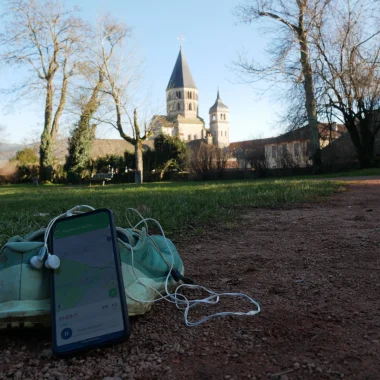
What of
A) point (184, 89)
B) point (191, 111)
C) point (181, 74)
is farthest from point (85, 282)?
point (191, 111)

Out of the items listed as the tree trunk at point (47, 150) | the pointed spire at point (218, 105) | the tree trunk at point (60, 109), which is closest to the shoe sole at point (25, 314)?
the tree trunk at point (60, 109)

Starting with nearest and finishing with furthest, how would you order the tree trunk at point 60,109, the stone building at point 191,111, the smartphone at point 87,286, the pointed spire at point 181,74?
the smartphone at point 87,286, the tree trunk at point 60,109, the pointed spire at point 181,74, the stone building at point 191,111

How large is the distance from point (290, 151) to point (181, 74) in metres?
81.7

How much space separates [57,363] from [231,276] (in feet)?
3.68

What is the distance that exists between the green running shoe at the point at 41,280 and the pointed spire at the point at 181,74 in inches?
3669

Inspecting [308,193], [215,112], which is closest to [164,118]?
[308,193]

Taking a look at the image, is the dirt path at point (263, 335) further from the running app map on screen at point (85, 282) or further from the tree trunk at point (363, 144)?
the tree trunk at point (363, 144)

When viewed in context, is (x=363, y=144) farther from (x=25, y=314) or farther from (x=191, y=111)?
(x=191, y=111)

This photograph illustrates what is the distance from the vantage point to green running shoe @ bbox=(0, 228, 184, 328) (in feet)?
4.81

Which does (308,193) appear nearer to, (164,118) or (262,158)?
(262,158)

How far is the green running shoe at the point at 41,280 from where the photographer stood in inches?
57.7

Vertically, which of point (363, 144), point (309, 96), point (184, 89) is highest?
point (184, 89)

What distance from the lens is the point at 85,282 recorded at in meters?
1.53

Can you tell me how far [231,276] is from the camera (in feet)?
7.20
